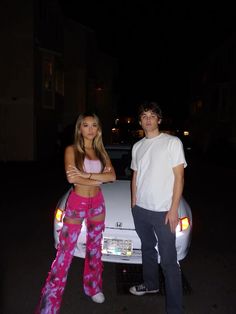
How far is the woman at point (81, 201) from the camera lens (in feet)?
10.5

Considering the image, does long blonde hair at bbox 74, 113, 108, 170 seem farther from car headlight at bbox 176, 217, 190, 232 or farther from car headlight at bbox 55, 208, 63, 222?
car headlight at bbox 176, 217, 190, 232

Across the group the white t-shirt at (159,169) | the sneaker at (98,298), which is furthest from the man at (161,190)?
the sneaker at (98,298)

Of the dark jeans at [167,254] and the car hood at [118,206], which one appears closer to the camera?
the dark jeans at [167,254]

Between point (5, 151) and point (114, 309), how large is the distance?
14.6 m

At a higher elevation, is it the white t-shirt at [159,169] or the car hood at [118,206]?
the white t-shirt at [159,169]

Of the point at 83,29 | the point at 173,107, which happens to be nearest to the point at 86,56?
the point at 83,29

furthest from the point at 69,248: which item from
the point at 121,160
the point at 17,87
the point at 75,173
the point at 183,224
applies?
the point at 17,87

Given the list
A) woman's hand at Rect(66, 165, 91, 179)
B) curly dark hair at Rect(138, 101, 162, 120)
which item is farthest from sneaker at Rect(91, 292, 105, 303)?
curly dark hair at Rect(138, 101, 162, 120)

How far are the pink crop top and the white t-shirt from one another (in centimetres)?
40

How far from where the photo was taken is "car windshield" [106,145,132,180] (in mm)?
5230

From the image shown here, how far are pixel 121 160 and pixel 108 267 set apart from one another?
1.64 meters

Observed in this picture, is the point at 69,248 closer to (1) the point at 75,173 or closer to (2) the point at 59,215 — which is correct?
(1) the point at 75,173

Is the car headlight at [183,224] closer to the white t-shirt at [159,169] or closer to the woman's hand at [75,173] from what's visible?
the white t-shirt at [159,169]

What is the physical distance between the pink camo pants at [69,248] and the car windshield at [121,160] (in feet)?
5.83
